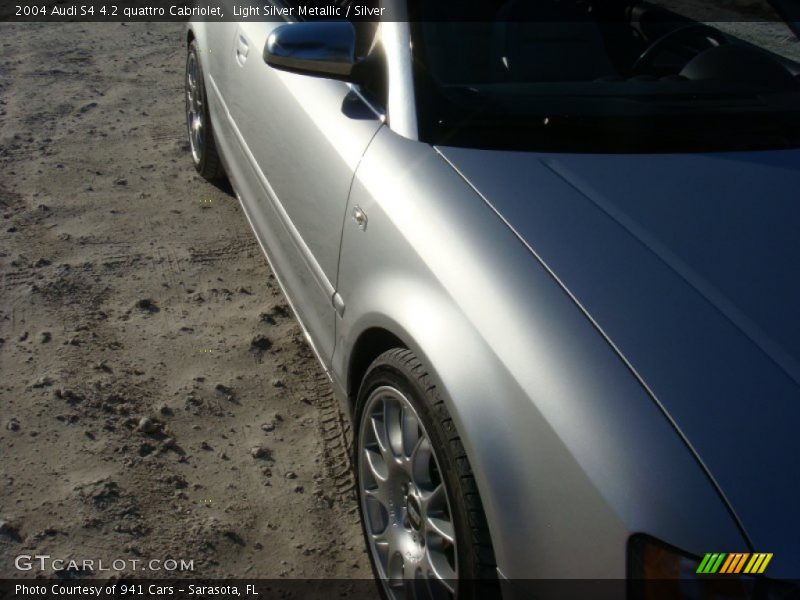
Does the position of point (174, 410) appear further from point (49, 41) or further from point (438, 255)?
point (49, 41)

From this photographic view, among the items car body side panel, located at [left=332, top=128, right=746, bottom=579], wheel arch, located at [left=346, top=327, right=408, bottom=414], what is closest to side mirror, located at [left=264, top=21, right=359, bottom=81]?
car body side panel, located at [left=332, top=128, right=746, bottom=579]

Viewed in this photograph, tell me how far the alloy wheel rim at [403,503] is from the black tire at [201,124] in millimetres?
2378

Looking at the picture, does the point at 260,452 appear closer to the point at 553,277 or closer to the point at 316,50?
the point at 316,50

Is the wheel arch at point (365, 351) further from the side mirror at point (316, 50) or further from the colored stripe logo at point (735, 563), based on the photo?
the colored stripe logo at point (735, 563)

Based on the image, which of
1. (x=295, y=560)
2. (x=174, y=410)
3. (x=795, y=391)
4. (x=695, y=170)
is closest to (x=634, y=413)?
(x=795, y=391)

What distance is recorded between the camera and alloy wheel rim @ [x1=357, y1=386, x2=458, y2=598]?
210 cm

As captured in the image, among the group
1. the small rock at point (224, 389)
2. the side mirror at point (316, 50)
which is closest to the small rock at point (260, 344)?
the small rock at point (224, 389)

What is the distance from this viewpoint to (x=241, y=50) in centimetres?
357

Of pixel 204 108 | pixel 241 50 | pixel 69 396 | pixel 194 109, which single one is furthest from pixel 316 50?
pixel 194 109

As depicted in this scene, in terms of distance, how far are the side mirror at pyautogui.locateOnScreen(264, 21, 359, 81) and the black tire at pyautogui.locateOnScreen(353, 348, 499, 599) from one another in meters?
0.88

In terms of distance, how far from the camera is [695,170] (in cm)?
229

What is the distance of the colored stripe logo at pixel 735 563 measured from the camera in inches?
58.0

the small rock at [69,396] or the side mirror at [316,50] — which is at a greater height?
the side mirror at [316,50]

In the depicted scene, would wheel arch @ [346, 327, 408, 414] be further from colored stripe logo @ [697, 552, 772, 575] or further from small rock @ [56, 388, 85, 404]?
small rock @ [56, 388, 85, 404]
